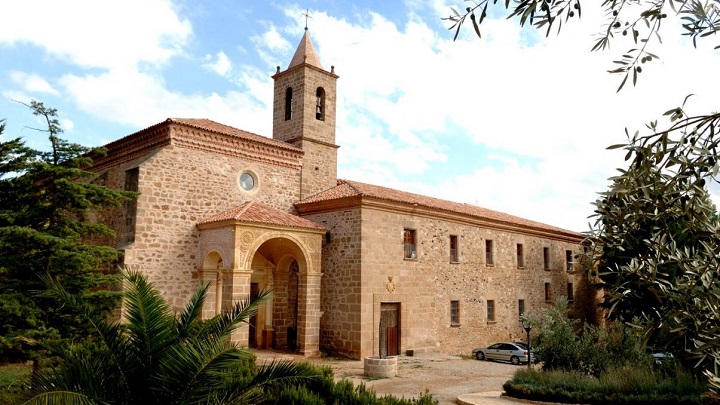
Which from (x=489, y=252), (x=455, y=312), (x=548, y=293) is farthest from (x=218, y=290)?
(x=548, y=293)

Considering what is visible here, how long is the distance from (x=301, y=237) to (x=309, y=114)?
626cm

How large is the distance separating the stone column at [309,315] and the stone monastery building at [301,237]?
45mm

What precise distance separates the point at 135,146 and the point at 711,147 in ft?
60.5

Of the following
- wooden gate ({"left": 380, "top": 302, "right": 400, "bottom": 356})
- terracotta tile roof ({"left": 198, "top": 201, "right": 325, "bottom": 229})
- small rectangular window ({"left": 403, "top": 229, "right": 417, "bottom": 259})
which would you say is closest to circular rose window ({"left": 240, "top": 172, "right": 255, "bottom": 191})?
terracotta tile roof ({"left": 198, "top": 201, "right": 325, "bottom": 229})

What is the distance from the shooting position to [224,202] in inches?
738

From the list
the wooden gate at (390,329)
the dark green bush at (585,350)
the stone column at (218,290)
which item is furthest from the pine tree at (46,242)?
the dark green bush at (585,350)

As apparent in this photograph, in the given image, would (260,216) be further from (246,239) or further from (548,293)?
(548,293)

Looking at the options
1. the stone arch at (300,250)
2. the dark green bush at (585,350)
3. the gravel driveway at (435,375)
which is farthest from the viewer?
the stone arch at (300,250)

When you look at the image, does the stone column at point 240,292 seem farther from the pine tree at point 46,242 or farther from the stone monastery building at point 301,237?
the pine tree at point 46,242

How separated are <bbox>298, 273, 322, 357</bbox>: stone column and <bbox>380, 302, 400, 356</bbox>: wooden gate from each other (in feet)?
8.38

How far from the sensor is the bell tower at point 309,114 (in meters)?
21.9

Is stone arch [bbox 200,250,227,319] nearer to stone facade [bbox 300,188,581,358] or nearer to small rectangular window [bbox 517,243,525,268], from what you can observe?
stone facade [bbox 300,188,581,358]

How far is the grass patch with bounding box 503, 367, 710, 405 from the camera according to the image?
10922 mm

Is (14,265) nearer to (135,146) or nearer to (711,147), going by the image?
(135,146)
